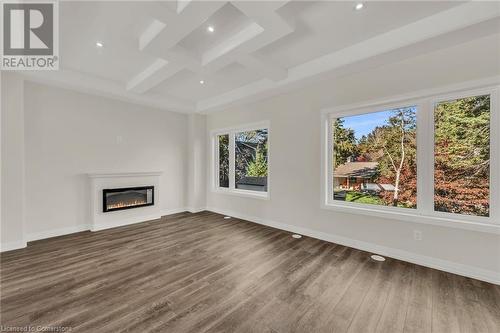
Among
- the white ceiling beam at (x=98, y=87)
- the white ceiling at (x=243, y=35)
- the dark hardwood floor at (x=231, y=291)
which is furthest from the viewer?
the white ceiling beam at (x=98, y=87)

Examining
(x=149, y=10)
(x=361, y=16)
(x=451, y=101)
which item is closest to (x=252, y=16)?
(x=149, y=10)

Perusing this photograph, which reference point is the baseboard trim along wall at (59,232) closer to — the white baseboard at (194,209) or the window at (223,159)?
the white baseboard at (194,209)

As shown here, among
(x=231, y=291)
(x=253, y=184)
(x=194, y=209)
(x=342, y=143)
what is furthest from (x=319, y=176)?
(x=194, y=209)

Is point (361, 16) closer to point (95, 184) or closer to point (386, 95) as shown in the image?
point (386, 95)

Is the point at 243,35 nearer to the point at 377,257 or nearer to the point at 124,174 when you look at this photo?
the point at 377,257

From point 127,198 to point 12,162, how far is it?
182 cm

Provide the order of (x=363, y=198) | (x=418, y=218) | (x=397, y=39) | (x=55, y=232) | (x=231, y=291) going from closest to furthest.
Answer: (x=231, y=291) → (x=397, y=39) → (x=418, y=218) → (x=363, y=198) → (x=55, y=232)

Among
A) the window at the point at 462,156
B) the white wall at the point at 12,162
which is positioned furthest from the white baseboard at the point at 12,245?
the window at the point at 462,156

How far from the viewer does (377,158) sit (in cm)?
312

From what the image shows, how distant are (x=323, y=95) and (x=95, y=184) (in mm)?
4566

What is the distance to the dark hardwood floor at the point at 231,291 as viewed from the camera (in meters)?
1.70

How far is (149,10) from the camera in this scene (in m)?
2.00

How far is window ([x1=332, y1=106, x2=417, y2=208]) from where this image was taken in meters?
2.85
